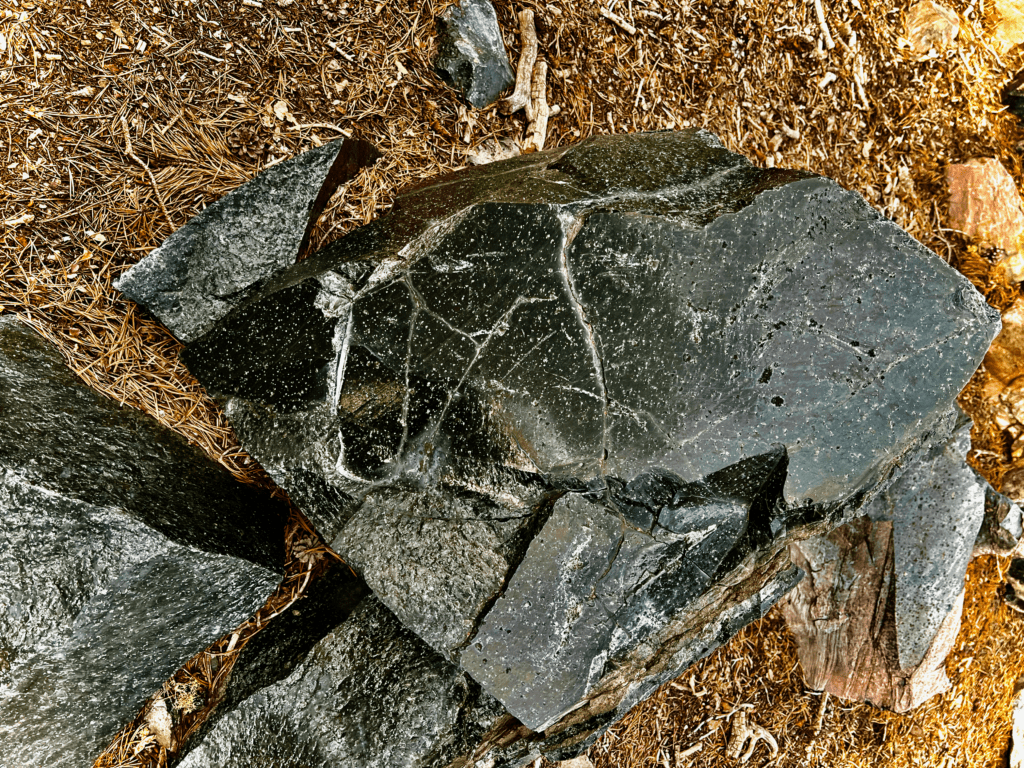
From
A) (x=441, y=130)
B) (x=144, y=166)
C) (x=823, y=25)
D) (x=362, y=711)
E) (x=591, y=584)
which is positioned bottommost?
(x=362, y=711)

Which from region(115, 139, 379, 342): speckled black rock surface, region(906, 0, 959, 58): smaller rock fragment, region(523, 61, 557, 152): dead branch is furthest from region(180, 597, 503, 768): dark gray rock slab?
region(906, 0, 959, 58): smaller rock fragment

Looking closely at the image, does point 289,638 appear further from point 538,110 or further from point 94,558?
point 538,110

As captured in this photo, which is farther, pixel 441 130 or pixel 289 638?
pixel 441 130

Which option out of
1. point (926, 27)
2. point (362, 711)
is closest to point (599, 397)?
point (362, 711)

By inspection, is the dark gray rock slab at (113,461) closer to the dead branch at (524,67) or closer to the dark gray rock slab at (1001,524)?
the dead branch at (524,67)

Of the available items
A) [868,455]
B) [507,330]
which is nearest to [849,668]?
[868,455]

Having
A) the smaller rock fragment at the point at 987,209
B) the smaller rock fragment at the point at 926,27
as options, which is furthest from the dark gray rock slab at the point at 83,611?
the smaller rock fragment at the point at 926,27

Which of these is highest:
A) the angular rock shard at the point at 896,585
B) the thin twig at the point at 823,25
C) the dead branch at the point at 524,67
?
the dead branch at the point at 524,67
